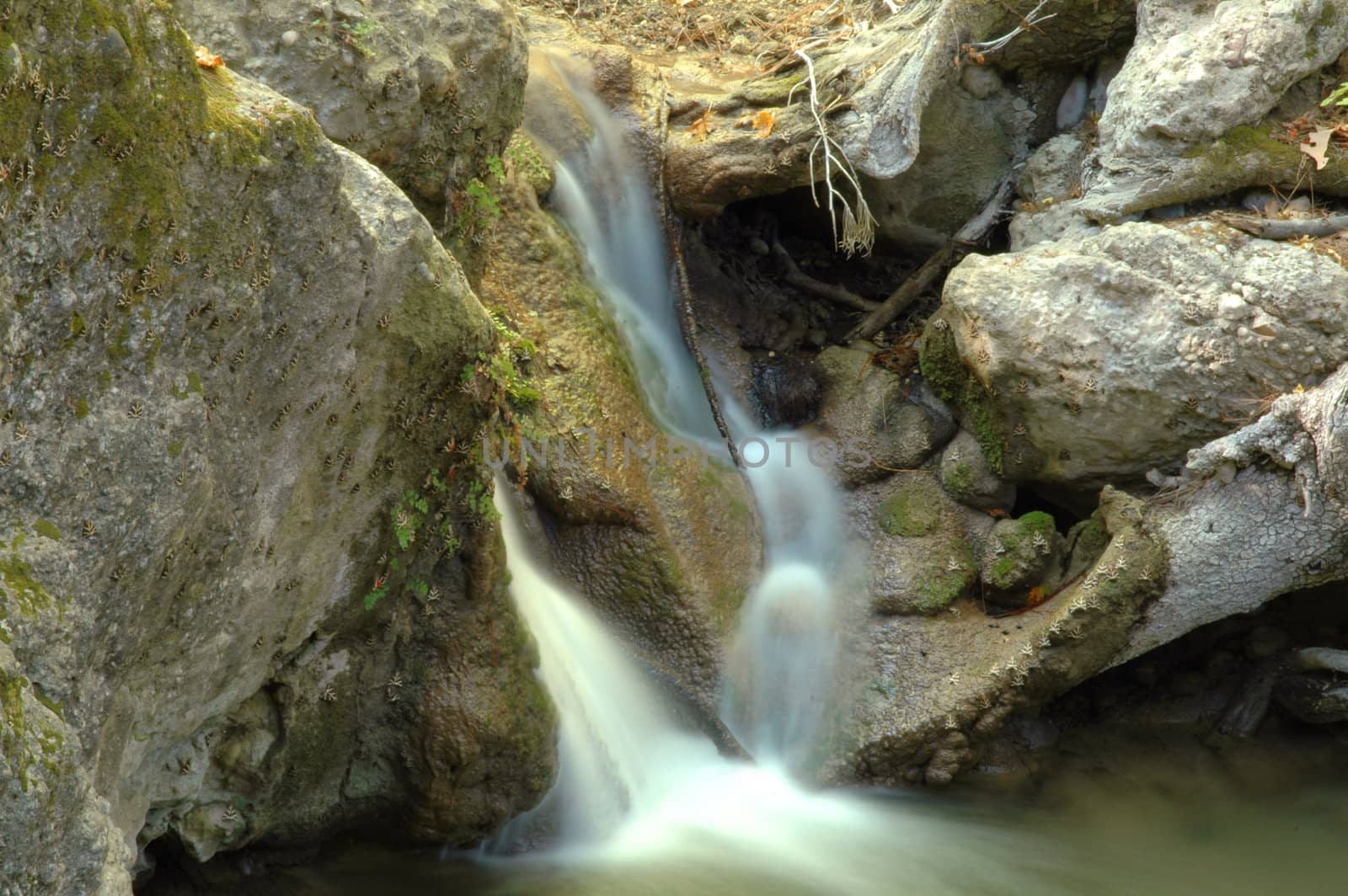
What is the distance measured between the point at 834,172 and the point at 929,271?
913mm

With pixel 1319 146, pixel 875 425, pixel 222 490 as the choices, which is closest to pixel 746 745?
pixel 875 425

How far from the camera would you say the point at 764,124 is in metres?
7.07

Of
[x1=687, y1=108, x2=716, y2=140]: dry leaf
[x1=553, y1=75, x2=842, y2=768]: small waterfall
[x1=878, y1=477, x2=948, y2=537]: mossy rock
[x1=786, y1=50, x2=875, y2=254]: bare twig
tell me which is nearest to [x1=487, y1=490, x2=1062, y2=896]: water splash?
[x1=553, y1=75, x2=842, y2=768]: small waterfall

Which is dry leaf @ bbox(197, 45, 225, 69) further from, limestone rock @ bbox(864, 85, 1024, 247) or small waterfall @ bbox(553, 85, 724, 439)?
limestone rock @ bbox(864, 85, 1024, 247)

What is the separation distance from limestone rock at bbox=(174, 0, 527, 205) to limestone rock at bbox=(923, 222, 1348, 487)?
8.51 ft

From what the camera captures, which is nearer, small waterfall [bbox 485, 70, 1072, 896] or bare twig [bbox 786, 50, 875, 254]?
small waterfall [bbox 485, 70, 1072, 896]

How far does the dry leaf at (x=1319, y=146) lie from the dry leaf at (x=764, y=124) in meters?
2.86

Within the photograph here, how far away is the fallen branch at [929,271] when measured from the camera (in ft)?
23.6

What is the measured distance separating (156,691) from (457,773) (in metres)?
1.59

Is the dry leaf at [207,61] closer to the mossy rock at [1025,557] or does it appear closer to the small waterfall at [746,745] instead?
the small waterfall at [746,745]

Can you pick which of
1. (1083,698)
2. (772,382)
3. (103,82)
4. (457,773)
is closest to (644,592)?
(457,773)

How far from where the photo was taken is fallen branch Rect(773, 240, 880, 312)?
25.5ft

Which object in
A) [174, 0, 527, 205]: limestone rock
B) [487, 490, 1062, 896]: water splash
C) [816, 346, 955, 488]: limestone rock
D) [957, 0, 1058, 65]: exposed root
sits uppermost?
[957, 0, 1058, 65]: exposed root

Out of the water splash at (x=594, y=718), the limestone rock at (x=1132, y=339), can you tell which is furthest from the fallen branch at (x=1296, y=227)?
the water splash at (x=594, y=718)
